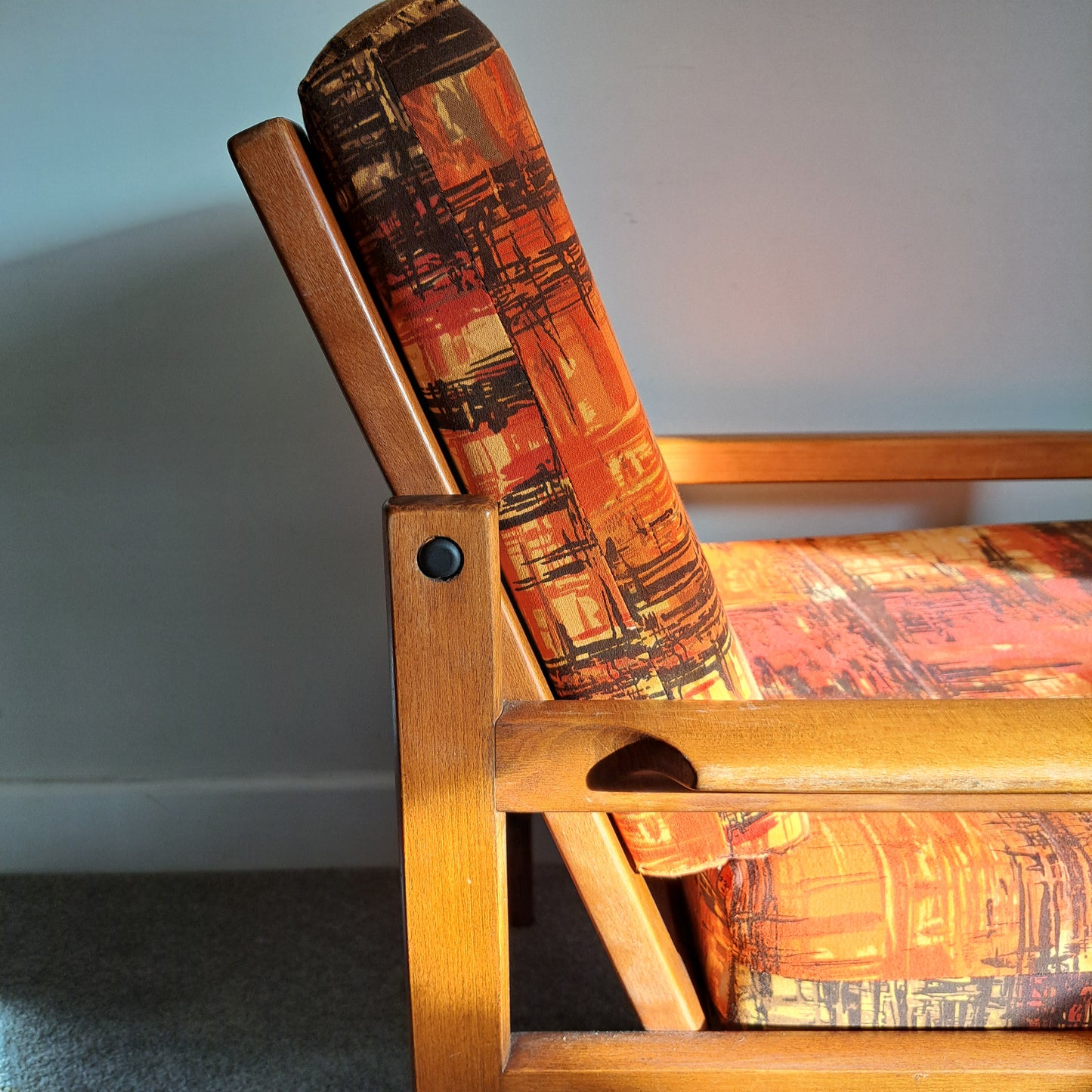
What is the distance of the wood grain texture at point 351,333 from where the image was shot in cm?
43

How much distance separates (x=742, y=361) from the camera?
50.7 inches

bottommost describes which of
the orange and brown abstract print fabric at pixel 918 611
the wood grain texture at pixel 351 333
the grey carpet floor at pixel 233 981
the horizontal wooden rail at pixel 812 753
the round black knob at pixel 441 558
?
the grey carpet floor at pixel 233 981

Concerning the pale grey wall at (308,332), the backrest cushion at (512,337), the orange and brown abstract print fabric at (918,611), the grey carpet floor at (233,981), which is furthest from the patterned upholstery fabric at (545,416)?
the pale grey wall at (308,332)

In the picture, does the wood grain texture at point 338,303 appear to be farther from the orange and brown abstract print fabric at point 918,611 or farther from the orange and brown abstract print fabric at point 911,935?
the orange and brown abstract print fabric at point 918,611

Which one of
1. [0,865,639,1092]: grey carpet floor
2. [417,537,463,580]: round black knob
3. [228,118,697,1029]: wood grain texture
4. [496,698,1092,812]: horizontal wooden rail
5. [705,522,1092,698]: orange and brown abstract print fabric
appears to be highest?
[228,118,697,1029]: wood grain texture

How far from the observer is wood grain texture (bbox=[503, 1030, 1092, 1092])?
50 centimetres

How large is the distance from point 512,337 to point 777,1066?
1.36 feet

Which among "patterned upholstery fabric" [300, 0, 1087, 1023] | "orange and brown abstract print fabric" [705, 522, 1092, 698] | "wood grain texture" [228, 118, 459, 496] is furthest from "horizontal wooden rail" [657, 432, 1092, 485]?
"wood grain texture" [228, 118, 459, 496]

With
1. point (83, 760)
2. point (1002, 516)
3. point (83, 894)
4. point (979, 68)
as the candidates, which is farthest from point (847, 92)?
point (83, 894)

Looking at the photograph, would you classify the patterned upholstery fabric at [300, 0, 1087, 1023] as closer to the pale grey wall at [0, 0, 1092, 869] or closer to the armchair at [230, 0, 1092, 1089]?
the armchair at [230, 0, 1092, 1089]

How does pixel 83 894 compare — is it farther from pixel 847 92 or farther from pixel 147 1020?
pixel 847 92

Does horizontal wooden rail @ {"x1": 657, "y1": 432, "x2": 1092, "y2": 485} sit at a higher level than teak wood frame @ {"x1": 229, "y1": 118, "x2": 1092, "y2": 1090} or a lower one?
lower

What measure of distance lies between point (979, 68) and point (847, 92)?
0.56 feet

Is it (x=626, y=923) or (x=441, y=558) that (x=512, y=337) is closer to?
(x=441, y=558)
